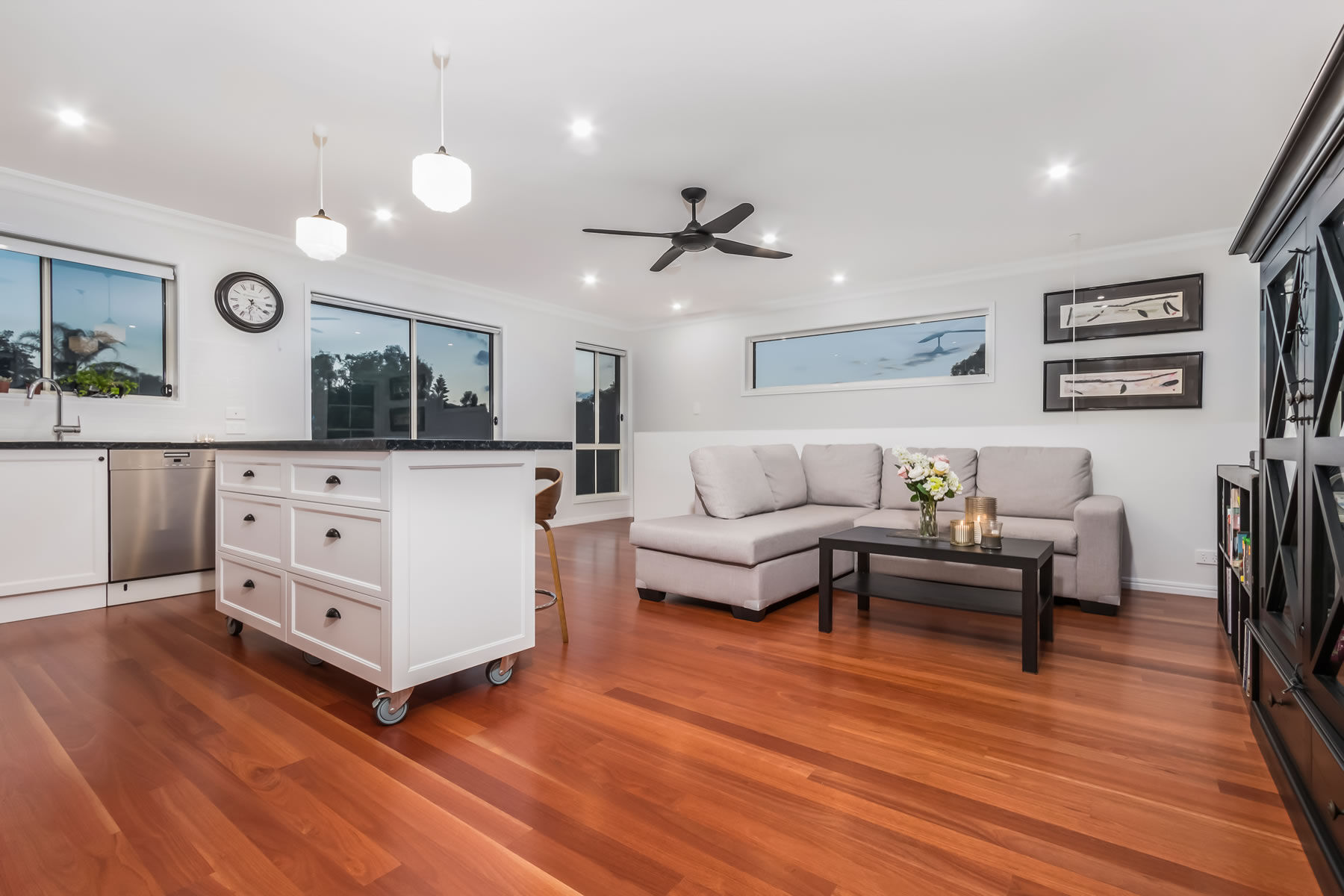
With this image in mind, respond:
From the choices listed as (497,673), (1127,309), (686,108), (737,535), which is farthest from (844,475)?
(497,673)

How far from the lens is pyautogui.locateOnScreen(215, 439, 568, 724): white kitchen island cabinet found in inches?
76.1

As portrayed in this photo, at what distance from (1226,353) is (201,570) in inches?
259

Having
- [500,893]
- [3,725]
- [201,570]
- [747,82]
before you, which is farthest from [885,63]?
[201,570]

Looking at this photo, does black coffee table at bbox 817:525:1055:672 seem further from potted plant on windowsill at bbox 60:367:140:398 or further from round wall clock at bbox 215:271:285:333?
potted plant on windowsill at bbox 60:367:140:398

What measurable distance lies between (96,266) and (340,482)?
10.2ft

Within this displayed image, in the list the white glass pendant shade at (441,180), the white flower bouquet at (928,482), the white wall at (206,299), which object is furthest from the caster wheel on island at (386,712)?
the white wall at (206,299)

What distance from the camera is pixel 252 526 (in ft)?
8.53

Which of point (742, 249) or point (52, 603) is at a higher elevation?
point (742, 249)

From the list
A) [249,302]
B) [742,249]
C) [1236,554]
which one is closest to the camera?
[1236,554]

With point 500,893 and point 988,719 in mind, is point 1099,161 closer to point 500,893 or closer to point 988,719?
point 988,719

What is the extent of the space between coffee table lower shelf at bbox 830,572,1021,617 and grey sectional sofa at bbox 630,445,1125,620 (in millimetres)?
349

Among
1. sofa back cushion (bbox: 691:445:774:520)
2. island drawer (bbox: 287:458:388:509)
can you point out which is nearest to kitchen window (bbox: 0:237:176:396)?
island drawer (bbox: 287:458:388:509)

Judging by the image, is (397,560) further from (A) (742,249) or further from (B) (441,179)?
(A) (742,249)

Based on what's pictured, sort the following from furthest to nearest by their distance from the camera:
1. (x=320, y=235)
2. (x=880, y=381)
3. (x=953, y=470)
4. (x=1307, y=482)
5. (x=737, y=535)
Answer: (x=880, y=381), (x=953, y=470), (x=737, y=535), (x=320, y=235), (x=1307, y=482)
